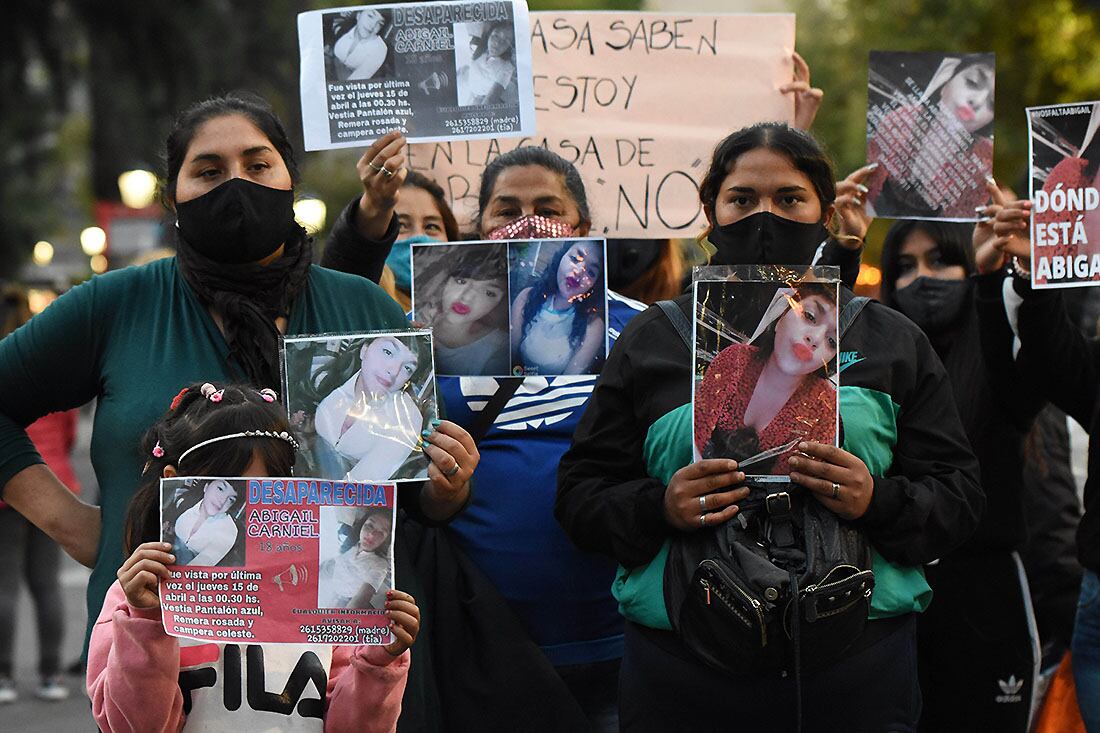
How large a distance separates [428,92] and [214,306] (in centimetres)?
102

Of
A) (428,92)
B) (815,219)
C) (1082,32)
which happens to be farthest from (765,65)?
(1082,32)

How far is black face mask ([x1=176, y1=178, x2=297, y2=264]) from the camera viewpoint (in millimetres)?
3115

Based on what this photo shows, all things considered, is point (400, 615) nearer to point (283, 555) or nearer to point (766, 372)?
point (283, 555)

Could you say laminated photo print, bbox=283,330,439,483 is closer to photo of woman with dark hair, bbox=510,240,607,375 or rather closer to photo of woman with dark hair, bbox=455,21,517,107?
photo of woman with dark hair, bbox=510,240,607,375

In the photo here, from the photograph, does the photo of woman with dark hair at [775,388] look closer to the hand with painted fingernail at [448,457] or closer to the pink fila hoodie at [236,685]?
the hand with painted fingernail at [448,457]

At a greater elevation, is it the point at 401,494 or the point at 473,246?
the point at 473,246

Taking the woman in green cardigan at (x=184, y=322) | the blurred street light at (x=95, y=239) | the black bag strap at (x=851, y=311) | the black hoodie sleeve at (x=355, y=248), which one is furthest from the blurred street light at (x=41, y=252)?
the black bag strap at (x=851, y=311)

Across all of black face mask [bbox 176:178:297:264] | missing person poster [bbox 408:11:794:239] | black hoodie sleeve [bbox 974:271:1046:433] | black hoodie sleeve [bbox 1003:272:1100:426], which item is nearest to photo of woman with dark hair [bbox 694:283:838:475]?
black face mask [bbox 176:178:297:264]

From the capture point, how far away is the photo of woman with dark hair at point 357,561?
102 inches

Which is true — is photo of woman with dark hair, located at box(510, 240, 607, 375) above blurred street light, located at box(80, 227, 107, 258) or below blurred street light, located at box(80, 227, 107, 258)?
below

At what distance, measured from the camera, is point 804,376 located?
2.82 m

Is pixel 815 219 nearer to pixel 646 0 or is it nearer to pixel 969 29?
pixel 969 29

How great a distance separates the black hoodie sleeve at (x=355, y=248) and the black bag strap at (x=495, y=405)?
45 centimetres

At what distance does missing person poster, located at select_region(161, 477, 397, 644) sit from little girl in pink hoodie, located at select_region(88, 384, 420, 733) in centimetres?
11
